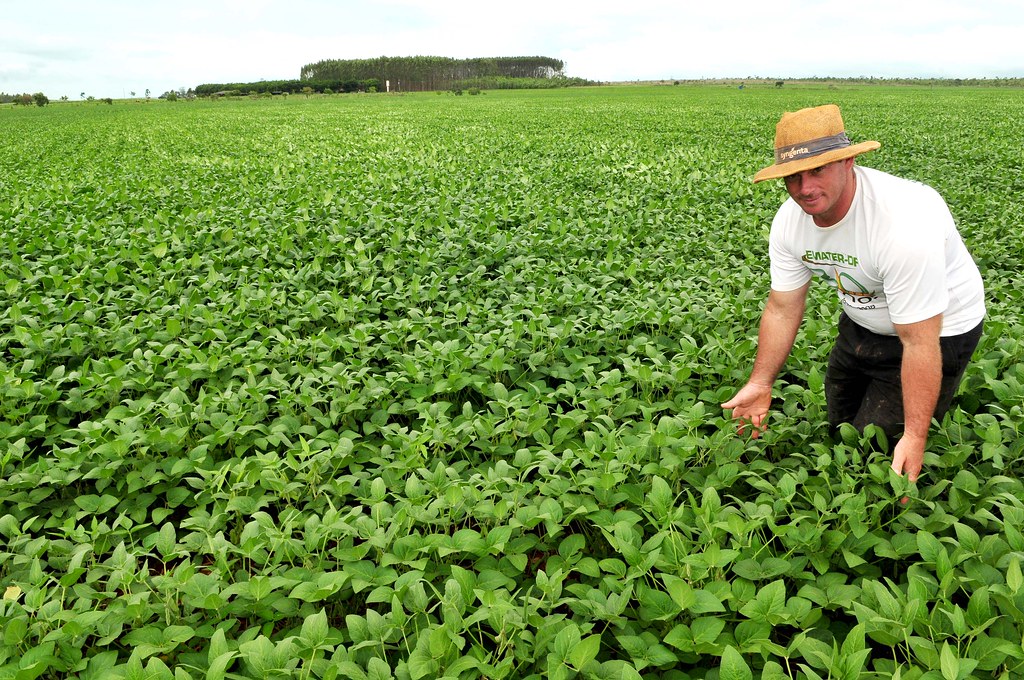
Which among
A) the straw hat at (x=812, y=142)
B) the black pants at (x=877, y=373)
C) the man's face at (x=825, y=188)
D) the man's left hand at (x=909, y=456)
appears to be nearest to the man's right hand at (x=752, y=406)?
the black pants at (x=877, y=373)

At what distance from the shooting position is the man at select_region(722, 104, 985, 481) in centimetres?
267

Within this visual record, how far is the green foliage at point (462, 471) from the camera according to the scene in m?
2.34

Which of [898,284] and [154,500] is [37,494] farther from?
[898,284]

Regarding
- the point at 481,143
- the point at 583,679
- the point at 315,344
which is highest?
the point at 481,143

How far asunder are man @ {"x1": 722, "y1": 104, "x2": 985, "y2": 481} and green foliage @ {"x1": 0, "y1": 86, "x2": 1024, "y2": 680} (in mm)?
273

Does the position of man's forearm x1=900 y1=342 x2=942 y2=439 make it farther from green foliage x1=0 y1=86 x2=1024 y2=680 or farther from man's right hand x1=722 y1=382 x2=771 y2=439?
man's right hand x1=722 y1=382 x2=771 y2=439

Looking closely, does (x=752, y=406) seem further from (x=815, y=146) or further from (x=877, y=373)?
(x=815, y=146)

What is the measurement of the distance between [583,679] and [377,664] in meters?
0.70

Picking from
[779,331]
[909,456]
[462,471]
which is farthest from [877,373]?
[462,471]

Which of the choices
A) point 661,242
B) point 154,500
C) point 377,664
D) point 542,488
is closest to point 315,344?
point 154,500

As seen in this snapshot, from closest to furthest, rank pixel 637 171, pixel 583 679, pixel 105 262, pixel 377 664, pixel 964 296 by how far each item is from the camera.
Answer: pixel 377 664
pixel 583 679
pixel 964 296
pixel 105 262
pixel 637 171

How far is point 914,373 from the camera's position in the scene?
2.69 meters

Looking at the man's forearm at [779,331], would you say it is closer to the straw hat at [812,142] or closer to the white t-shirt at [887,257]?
the white t-shirt at [887,257]

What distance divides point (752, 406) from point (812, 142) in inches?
54.7
